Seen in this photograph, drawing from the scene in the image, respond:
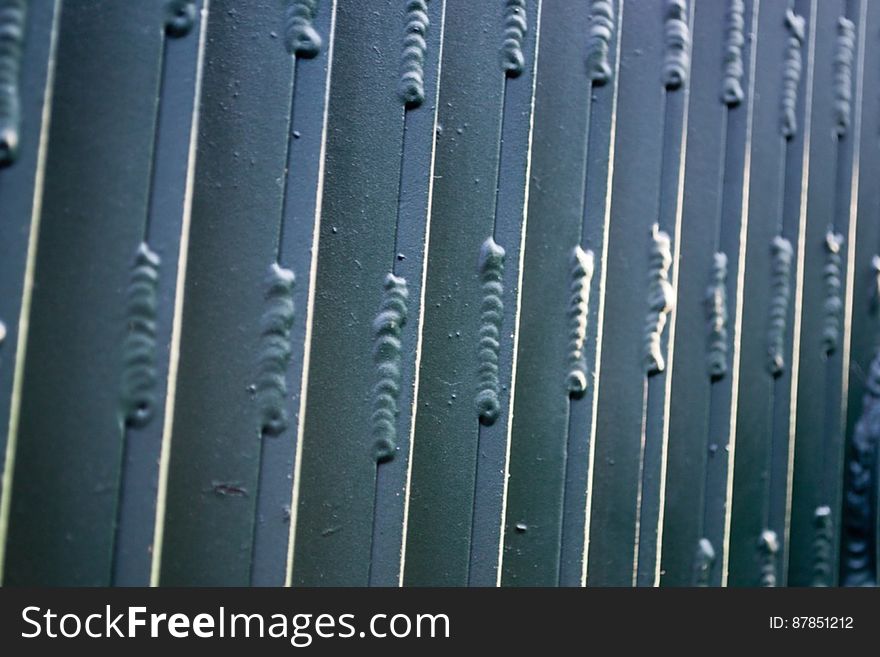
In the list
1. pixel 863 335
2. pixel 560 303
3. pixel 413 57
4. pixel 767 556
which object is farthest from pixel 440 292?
pixel 863 335

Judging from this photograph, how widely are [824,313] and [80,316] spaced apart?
3.41 ft

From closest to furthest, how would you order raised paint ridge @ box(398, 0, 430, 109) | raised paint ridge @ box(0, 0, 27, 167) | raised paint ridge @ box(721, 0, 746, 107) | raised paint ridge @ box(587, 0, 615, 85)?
raised paint ridge @ box(0, 0, 27, 167)
raised paint ridge @ box(398, 0, 430, 109)
raised paint ridge @ box(587, 0, 615, 85)
raised paint ridge @ box(721, 0, 746, 107)

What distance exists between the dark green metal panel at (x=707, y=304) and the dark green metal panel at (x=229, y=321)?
0.57 meters

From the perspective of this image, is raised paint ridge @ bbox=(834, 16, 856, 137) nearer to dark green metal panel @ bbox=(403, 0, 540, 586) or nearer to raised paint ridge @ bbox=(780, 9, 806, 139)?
raised paint ridge @ bbox=(780, 9, 806, 139)

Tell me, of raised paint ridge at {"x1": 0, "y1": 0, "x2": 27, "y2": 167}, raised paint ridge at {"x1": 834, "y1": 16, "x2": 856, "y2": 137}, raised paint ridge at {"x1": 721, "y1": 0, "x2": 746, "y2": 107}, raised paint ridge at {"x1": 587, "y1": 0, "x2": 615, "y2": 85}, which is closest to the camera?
raised paint ridge at {"x1": 0, "y1": 0, "x2": 27, "y2": 167}

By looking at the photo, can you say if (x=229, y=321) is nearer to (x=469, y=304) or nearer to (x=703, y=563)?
(x=469, y=304)

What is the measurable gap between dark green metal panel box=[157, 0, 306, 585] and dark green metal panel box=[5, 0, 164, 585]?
0.07 meters

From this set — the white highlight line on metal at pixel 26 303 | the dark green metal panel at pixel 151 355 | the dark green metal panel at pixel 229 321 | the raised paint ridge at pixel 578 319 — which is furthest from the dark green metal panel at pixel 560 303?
the white highlight line on metal at pixel 26 303

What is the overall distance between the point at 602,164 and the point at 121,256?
1.96ft

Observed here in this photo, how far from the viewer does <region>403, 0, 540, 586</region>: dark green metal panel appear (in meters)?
0.94

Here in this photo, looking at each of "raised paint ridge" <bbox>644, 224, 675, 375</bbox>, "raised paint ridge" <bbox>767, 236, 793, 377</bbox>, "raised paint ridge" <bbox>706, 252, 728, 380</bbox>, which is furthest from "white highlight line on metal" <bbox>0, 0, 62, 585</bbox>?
"raised paint ridge" <bbox>767, 236, 793, 377</bbox>

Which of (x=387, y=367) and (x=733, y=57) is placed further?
(x=733, y=57)

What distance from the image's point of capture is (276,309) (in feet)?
2.74

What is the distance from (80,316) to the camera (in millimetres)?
754
